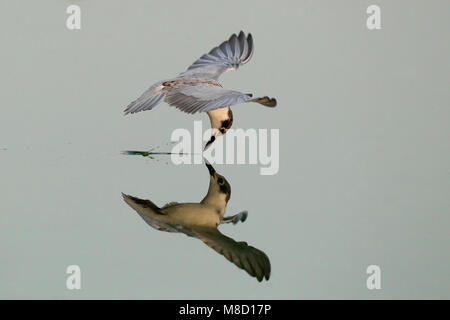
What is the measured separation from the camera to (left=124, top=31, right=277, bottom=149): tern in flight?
3.68 m

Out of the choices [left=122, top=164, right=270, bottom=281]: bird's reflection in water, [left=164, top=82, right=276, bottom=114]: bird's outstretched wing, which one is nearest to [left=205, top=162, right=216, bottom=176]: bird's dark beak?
[left=122, top=164, right=270, bottom=281]: bird's reflection in water

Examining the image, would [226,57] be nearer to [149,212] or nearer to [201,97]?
[201,97]

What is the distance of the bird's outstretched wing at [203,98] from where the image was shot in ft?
11.8

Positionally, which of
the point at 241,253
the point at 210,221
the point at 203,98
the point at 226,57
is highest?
the point at 226,57

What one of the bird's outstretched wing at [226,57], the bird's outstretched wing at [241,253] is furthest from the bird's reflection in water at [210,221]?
the bird's outstretched wing at [226,57]

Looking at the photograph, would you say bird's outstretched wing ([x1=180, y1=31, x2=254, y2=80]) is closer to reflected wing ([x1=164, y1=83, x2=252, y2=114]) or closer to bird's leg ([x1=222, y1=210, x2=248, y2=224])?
reflected wing ([x1=164, y1=83, x2=252, y2=114])

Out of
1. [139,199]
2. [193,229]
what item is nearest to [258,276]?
[193,229]

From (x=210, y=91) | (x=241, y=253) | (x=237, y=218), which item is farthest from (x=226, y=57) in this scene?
(x=241, y=253)

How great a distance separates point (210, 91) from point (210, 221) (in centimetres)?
62

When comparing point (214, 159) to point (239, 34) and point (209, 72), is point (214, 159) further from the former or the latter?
point (239, 34)

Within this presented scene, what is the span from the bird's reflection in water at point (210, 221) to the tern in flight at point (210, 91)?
338mm

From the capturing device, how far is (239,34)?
4.64 metres

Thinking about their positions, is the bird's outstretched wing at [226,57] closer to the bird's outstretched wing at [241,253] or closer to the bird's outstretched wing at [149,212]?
the bird's outstretched wing at [149,212]

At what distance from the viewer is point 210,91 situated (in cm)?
385
